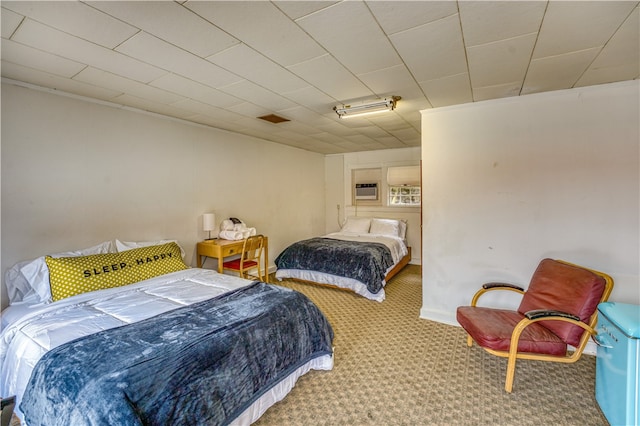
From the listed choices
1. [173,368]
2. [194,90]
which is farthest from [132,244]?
[173,368]

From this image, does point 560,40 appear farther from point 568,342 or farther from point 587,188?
point 568,342

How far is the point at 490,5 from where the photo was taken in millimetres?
1567

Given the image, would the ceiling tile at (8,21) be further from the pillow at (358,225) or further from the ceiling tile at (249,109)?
the pillow at (358,225)

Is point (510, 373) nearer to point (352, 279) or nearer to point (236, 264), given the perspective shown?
point (352, 279)

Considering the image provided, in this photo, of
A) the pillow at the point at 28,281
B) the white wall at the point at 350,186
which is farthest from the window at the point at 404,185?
the pillow at the point at 28,281

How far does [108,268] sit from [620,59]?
4552 millimetres

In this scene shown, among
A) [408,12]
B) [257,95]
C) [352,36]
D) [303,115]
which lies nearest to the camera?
[408,12]

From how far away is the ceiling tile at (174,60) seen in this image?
1.94 metres

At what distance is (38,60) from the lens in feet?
7.13

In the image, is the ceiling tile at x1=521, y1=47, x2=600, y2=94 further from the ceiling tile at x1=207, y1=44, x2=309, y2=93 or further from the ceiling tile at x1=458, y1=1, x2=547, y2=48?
the ceiling tile at x1=207, y1=44, x2=309, y2=93

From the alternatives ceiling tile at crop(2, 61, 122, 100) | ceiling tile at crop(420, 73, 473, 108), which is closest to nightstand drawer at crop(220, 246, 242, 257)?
ceiling tile at crop(2, 61, 122, 100)

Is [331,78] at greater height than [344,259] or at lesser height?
greater

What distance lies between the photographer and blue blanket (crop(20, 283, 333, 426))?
1346 mm

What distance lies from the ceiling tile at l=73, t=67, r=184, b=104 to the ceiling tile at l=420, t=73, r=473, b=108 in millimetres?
2471
